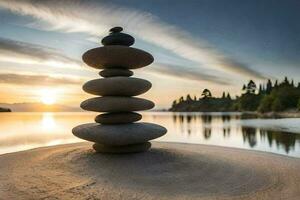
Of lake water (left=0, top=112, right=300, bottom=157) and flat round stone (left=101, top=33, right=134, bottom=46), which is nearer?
flat round stone (left=101, top=33, right=134, bottom=46)

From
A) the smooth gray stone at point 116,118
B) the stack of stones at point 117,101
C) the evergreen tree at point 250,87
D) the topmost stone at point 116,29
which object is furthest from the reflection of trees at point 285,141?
the evergreen tree at point 250,87

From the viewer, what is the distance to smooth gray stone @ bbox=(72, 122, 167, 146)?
11430 millimetres

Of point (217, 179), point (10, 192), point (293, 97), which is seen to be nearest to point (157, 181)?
point (217, 179)

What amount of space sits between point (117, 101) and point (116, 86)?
61cm

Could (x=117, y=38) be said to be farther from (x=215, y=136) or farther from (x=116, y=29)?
(x=215, y=136)

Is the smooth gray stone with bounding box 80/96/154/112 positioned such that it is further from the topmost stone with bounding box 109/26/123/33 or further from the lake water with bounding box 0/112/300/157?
the lake water with bounding box 0/112/300/157

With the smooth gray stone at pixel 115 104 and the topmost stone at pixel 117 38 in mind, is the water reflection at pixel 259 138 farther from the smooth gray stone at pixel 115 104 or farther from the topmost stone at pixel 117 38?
the topmost stone at pixel 117 38

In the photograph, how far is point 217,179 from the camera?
891 centimetres

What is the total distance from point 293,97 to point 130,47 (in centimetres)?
7843

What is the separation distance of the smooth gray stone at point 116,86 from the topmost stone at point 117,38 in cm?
161

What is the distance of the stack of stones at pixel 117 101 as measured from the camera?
11.7 m

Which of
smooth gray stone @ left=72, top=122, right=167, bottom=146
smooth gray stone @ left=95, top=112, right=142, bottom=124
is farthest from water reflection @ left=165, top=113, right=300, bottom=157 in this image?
smooth gray stone @ left=95, top=112, right=142, bottom=124

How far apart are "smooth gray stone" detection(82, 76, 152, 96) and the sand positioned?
8.30 ft

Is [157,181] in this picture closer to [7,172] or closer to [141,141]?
[141,141]
